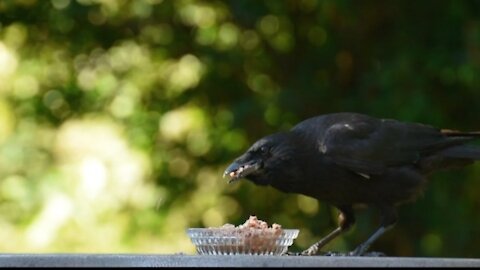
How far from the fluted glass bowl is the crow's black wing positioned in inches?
73.3

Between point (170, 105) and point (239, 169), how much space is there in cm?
300

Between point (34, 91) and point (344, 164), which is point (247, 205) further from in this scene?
point (344, 164)

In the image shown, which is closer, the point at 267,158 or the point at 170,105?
the point at 267,158

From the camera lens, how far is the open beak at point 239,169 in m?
5.29

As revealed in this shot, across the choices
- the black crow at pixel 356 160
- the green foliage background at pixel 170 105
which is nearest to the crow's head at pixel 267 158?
the black crow at pixel 356 160

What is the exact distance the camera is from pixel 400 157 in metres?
5.83

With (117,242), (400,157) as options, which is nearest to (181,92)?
(117,242)

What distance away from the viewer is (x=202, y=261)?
3178 mm

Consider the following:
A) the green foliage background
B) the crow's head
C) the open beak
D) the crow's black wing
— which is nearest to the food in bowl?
the open beak

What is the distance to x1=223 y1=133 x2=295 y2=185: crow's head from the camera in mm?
5488

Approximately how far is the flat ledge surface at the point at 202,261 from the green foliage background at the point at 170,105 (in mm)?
4668

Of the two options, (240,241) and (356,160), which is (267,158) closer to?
(356,160)

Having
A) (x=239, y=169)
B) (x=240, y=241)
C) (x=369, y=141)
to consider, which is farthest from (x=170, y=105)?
(x=240, y=241)

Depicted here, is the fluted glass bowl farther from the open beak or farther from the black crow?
the black crow
